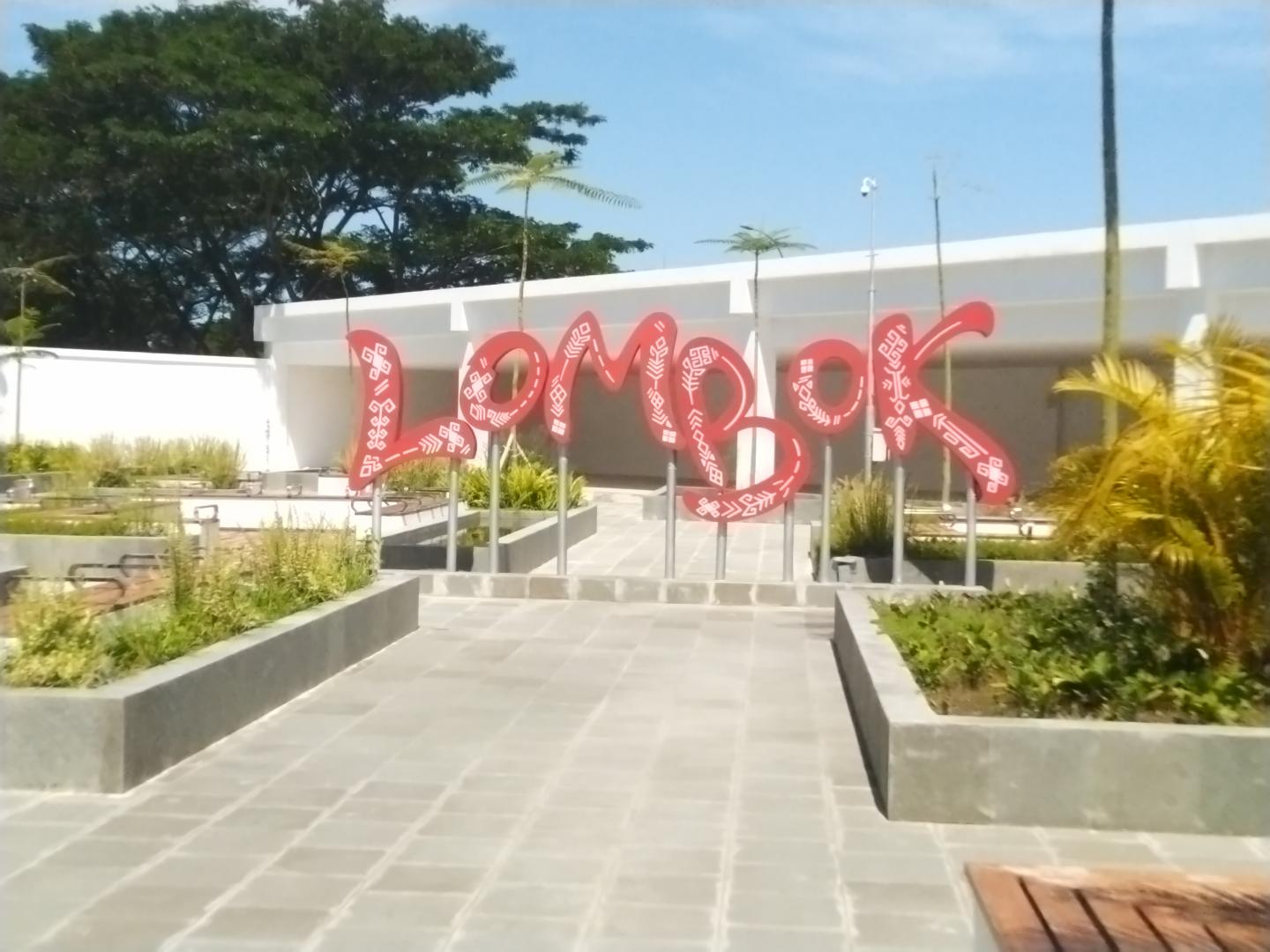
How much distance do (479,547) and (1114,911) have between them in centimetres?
1065

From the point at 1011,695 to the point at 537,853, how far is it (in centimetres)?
252

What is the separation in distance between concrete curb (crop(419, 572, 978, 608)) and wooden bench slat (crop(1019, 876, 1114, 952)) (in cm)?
846

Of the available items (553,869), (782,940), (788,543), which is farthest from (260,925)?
(788,543)

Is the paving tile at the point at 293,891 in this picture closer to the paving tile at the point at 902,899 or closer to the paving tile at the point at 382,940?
the paving tile at the point at 382,940

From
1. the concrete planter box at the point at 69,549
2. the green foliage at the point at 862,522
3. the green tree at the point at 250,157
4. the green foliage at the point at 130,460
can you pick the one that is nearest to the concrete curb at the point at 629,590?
the green foliage at the point at 862,522

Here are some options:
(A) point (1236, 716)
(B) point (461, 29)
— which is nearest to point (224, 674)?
(A) point (1236, 716)

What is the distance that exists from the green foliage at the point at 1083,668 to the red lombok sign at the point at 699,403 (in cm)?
415

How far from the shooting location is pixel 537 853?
223 inches

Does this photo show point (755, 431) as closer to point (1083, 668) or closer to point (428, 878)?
point (1083, 668)

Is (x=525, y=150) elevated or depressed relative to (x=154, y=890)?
elevated

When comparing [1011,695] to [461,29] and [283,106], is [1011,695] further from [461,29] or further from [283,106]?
[461,29]

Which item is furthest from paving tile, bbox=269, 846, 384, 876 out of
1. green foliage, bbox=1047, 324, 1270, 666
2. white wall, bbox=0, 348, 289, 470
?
white wall, bbox=0, 348, 289, 470

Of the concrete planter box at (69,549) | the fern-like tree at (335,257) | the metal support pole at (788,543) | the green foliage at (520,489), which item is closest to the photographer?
the metal support pole at (788,543)

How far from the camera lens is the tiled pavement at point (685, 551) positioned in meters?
16.1
